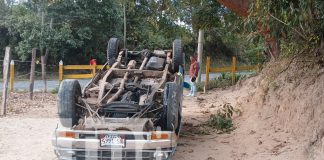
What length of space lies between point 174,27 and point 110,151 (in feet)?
42.8

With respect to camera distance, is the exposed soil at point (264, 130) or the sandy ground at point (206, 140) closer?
the exposed soil at point (264, 130)

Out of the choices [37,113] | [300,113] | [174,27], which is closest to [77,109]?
[300,113]

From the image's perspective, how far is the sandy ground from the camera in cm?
766

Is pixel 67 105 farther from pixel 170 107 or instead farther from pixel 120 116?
pixel 170 107

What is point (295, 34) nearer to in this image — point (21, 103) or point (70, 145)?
point (70, 145)

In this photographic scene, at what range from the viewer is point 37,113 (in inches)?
494

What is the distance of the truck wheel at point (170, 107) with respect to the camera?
677 cm

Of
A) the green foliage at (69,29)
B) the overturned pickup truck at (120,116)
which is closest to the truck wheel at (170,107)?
the overturned pickup truck at (120,116)

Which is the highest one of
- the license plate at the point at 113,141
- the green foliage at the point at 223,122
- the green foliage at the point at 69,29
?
the green foliage at the point at 69,29

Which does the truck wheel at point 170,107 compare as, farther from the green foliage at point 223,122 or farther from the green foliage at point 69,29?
the green foliage at point 69,29

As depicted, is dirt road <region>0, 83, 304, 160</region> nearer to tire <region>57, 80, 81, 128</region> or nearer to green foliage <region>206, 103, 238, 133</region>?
green foliage <region>206, 103, 238, 133</region>

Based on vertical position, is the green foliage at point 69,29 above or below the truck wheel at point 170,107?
above

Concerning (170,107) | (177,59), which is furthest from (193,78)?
(170,107)

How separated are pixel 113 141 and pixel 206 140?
326 cm
